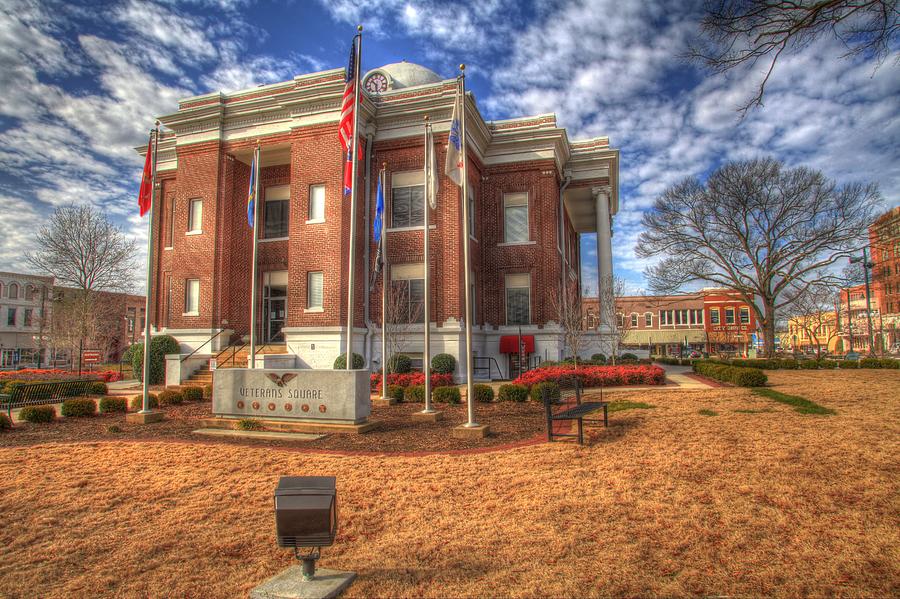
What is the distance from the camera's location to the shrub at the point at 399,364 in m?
20.2

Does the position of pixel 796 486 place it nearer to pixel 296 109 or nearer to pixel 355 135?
pixel 355 135

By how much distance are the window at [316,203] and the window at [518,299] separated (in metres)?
9.16

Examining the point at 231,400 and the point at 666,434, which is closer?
the point at 666,434

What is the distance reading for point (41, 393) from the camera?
48.6ft

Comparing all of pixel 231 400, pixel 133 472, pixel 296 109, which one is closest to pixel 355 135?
pixel 231 400

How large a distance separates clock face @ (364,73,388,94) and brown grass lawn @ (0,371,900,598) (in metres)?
23.7

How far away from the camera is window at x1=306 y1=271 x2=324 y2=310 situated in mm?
21859

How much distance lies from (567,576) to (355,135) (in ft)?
34.2

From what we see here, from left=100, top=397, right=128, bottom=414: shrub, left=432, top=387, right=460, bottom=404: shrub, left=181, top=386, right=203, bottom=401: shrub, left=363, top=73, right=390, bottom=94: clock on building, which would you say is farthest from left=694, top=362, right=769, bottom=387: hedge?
left=363, top=73, right=390, bottom=94: clock on building

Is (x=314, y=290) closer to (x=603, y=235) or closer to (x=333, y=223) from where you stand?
(x=333, y=223)

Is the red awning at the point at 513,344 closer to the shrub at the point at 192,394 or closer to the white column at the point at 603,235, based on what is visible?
the white column at the point at 603,235

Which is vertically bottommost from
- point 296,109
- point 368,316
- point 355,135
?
point 368,316

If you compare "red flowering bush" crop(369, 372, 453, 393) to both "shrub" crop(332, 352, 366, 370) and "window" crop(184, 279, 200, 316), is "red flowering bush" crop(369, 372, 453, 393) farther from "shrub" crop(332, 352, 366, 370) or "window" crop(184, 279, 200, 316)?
"window" crop(184, 279, 200, 316)

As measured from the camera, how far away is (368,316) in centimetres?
2217
